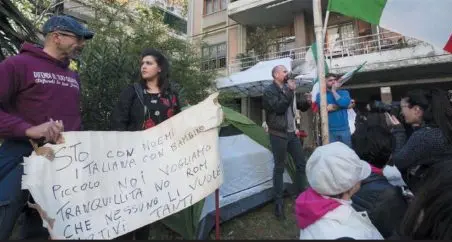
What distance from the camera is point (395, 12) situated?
13.9ft

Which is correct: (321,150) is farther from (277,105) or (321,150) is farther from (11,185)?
(277,105)

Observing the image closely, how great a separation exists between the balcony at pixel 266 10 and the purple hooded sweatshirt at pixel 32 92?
531 inches

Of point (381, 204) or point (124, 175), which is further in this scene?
point (124, 175)

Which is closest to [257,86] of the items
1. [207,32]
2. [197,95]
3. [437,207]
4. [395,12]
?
[197,95]

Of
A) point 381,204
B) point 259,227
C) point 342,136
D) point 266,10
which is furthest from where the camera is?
point 266,10

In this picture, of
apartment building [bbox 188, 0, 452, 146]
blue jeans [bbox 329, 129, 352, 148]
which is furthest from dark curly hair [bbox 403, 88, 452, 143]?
apartment building [bbox 188, 0, 452, 146]

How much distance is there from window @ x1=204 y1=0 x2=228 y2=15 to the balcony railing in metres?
3.85

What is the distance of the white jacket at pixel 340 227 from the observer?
1.47 m

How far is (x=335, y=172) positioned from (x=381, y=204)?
64 centimetres

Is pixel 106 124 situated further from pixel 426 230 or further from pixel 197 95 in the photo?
pixel 197 95

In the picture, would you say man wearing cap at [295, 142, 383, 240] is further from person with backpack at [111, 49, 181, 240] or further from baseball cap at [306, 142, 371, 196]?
person with backpack at [111, 49, 181, 240]

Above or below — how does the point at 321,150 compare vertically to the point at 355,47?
below

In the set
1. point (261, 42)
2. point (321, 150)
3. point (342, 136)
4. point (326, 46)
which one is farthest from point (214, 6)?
point (321, 150)

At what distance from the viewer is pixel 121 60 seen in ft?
15.4
